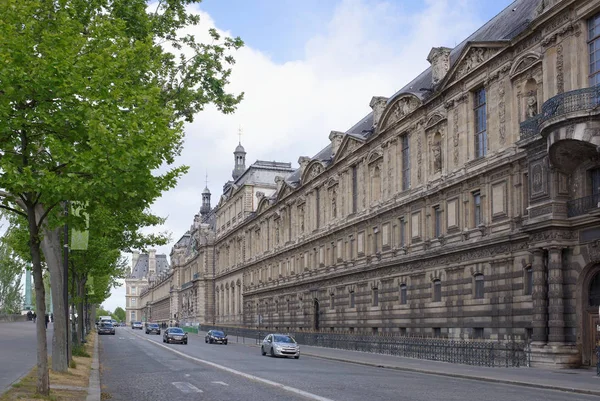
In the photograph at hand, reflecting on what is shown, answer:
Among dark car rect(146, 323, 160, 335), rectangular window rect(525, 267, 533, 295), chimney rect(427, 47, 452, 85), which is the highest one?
chimney rect(427, 47, 452, 85)

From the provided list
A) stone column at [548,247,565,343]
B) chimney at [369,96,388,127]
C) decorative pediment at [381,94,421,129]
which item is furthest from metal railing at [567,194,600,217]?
chimney at [369,96,388,127]

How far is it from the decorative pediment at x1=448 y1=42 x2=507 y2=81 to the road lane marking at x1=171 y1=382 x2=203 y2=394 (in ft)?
80.0

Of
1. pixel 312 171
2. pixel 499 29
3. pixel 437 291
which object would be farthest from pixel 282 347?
pixel 312 171

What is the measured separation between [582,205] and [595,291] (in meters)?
3.60

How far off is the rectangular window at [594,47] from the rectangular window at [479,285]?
1244 centimetres

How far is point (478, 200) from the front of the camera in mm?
41125

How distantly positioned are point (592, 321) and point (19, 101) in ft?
82.8

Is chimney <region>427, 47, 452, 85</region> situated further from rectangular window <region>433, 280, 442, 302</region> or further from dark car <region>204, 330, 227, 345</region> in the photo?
dark car <region>204, 330, 227, 345</region>

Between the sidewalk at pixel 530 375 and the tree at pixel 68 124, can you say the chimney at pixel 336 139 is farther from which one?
the tree at pixel 68 124

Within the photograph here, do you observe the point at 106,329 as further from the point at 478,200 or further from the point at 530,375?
the point at 530,375

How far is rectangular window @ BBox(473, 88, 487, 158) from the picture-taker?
40781 mm

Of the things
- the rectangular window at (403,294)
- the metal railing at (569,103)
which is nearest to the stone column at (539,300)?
the metal railing at (569,103)

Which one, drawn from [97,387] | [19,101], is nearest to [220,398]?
[97,387]

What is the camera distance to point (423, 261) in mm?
46438
